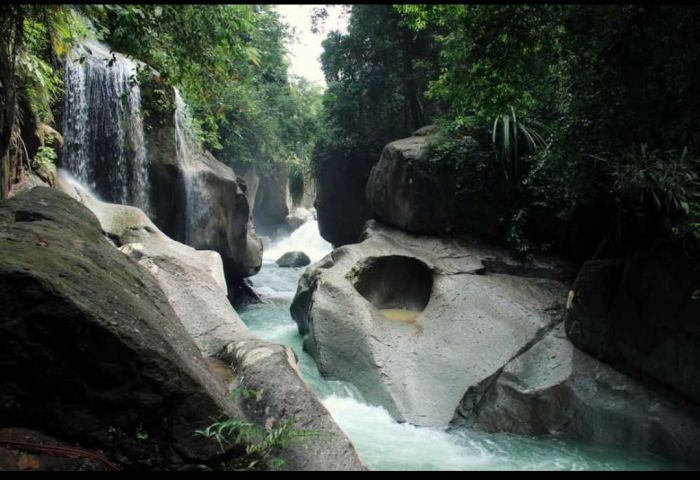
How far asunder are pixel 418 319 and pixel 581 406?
261cm

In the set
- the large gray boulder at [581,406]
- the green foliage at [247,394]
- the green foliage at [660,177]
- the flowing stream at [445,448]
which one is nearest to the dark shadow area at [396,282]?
the flowing stream at [445,448]

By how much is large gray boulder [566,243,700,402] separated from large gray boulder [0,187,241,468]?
4.86 metres

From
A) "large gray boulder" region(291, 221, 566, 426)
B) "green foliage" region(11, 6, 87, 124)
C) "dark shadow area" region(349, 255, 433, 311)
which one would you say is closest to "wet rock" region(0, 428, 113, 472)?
"green foliage" region(11, 6, 87, 124)

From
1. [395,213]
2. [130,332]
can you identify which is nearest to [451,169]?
[395,213]

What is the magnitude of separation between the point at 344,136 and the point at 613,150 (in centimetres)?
989

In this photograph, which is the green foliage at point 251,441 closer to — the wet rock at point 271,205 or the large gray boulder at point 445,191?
the large gray boulder at point 445,191

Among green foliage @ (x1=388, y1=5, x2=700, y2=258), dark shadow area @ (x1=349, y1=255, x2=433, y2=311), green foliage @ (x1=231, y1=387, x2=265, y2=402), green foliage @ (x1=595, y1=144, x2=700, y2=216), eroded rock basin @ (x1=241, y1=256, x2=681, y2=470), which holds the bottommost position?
eroded rock basin @ (x1=241, y1=256, x2=681, y2=470)

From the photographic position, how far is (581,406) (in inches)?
220

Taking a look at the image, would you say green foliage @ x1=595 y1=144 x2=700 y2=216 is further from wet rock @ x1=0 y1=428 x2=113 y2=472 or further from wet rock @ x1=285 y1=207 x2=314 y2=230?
wet rock @ x1=285 y1=207 x2=314 y2=230

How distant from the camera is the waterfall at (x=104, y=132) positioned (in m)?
8.76

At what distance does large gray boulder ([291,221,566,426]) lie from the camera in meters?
6.28

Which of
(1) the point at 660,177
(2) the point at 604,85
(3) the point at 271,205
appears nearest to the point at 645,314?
(1) the point at 660,177

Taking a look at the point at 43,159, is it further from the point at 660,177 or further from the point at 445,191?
the point at 660,177

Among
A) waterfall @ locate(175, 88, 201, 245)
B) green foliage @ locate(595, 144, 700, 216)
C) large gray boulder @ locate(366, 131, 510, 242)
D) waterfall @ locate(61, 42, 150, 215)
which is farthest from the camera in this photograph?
waterfall @ locate(175, 88, 201, 245)
